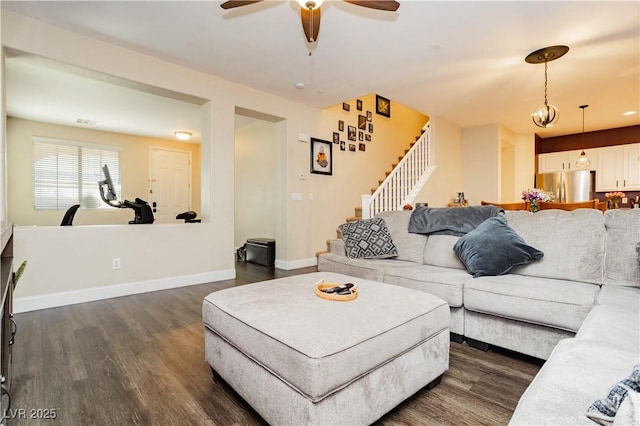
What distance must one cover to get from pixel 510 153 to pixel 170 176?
27.1 feet

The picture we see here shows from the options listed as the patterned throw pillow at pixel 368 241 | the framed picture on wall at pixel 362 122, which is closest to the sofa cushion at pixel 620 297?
the patterned throw pillow at pixel 368 241

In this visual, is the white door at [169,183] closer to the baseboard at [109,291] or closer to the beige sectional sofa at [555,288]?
the baseboard at [109,291]

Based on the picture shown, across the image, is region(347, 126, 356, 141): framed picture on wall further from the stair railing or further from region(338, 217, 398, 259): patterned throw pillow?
region(338, 217, 398, 259): patterned throw pillow

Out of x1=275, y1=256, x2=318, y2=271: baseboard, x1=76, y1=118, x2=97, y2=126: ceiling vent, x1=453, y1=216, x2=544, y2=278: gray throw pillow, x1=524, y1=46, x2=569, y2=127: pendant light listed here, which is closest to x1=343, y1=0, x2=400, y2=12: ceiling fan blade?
x1=453, y1=216, x2=544, y2=278: gray throw pillow

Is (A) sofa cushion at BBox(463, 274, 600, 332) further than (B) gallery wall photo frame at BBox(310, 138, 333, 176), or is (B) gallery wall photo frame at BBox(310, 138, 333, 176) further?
(B) gallery wall photo frame at BBox(310, 138, 333, 176)

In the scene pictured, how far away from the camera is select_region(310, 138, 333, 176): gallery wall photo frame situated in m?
5.17

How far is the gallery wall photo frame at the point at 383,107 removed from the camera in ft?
20.9

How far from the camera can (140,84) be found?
351cm

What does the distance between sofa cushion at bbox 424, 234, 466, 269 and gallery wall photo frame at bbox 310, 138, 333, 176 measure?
107 inches

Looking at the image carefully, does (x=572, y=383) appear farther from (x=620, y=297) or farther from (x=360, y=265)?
(x=360, y=265)

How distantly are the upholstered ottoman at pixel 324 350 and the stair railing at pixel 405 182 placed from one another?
3084mm

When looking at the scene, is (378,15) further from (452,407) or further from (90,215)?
(90,215)

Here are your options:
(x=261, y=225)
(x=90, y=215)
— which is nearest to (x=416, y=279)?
(x=261, y=225)

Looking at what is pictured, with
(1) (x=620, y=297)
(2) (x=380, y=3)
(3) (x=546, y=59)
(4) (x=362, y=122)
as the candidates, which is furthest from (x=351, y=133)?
(1) (x=620, y=297)
